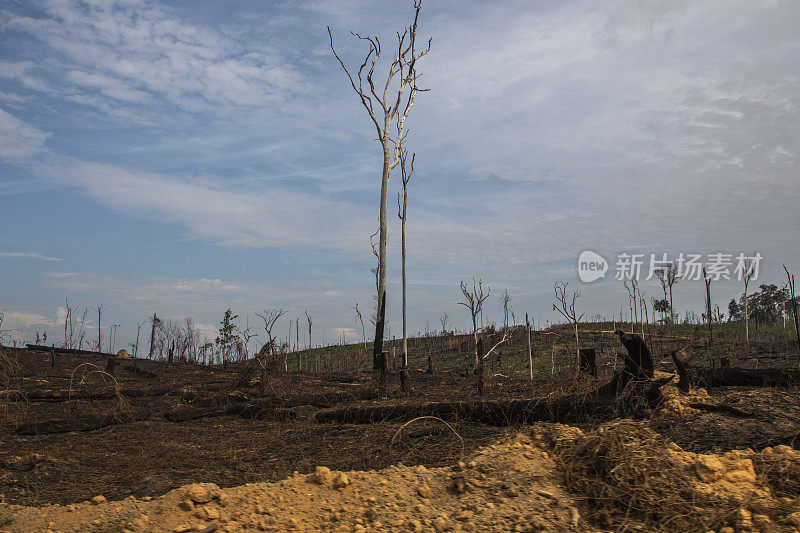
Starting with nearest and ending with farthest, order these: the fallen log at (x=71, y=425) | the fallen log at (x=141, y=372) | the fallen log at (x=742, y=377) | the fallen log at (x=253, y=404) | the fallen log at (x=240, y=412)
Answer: the fallen log at (x=71, y=425), the fallen log at (x=742, y=377), the fallen log at (x=240, y=412), the fallen log at (x=253, y=404), the fallen log at (x=141, y=372)

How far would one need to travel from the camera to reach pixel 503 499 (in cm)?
377

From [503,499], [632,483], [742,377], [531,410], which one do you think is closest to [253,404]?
[531,410]

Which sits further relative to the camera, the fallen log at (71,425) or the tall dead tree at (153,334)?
the tall dead tree at (153,334)

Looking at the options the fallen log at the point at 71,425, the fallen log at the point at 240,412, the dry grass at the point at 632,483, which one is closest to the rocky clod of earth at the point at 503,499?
the dry grass at the point at 632,483

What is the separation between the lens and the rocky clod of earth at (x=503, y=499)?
11.7ft

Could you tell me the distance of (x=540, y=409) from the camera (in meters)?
5.93

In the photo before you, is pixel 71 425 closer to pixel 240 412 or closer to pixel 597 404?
pixel 240 412

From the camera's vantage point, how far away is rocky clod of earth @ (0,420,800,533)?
355 cm

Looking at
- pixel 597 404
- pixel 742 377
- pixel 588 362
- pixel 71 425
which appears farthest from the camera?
pixel 588 362

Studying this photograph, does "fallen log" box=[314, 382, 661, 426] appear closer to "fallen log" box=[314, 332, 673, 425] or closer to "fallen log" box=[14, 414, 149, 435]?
"fallen log" box=[314, 332, 673, 425]

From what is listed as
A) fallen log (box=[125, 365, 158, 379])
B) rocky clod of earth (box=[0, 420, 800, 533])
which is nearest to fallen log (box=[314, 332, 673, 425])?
rocky clod of earth (box=[0, 420, 800, 533])

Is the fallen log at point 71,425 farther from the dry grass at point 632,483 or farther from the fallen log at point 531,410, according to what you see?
the dry grass at point 632,483

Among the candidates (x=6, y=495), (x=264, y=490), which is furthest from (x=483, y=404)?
(x=6, y=495)

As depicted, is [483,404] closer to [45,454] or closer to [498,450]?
[498,450]
